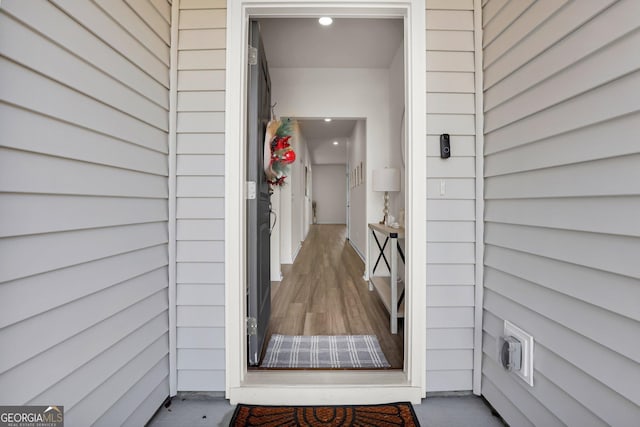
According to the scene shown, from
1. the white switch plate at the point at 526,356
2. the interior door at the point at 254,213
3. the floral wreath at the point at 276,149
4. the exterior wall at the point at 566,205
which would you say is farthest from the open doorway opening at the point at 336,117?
the floral wreath at the point at 276,149

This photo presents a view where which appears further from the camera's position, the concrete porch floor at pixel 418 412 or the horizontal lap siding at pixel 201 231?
the horizontal lap siding at pixel 201 231

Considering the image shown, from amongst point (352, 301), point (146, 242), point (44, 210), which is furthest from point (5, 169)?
point (352, 301)

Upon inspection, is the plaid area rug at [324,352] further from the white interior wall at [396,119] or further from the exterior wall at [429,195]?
the white interior wall at [396,119]

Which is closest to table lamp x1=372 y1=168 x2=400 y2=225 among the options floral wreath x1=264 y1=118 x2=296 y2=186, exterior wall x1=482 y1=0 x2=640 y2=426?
floral wreath x1=264 y1=118 x2=296 y2=186

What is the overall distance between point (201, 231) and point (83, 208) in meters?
0.62

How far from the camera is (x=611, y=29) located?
0.89 metres

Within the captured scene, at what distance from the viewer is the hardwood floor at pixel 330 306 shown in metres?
2.35

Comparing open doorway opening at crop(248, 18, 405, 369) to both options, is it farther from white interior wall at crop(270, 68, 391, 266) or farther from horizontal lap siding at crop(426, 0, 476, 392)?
horizontal lap siding at crop(426, 0, 476, 392)

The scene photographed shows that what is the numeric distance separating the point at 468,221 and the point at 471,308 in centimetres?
48

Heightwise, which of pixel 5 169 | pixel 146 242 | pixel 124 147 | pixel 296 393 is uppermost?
pixel 124 147

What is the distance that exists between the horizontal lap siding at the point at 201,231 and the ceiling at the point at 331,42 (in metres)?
1.50

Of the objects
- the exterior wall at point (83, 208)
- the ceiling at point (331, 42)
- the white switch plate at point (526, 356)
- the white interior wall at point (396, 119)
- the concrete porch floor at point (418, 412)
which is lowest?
the concrete porch floor at point (418, 412)

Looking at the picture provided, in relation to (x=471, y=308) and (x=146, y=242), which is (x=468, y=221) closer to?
(x=471, y=308)

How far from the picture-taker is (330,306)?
292 centimetres
